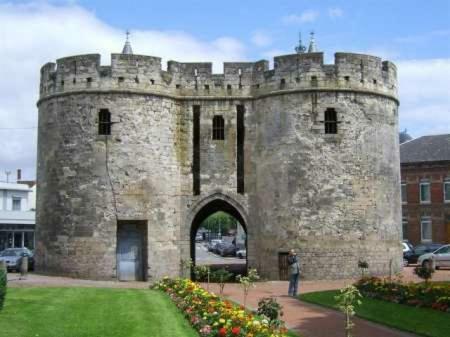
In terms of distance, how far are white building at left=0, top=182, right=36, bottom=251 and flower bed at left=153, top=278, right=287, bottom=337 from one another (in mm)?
35279

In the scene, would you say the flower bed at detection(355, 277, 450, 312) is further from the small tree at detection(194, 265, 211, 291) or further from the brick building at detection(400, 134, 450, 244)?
the brick building at detection(400, 134, 450, 244)

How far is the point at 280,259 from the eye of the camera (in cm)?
2675

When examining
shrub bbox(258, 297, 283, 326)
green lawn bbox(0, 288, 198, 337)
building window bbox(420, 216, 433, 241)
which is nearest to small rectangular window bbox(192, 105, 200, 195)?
green lawn bbox(0, 288, 198, 337)

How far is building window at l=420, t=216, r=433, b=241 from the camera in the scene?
48.6 meters

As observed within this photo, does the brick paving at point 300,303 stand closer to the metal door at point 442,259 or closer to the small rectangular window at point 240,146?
the metal door at point 442,259

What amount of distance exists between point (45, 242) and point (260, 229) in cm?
924

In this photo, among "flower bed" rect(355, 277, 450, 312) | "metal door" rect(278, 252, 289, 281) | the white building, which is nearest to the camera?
"flower bed" rect(355, 277, 450, 312)

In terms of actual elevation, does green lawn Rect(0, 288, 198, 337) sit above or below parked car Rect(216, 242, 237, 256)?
above

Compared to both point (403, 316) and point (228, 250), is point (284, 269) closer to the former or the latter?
point (403, 316)

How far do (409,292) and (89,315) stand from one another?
9232mm

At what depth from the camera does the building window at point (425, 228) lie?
4856 centimetres

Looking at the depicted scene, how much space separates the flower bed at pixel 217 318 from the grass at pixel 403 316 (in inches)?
136

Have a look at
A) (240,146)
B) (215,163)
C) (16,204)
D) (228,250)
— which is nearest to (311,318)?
(215,163)

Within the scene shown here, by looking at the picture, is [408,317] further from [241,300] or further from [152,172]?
[152,172]
